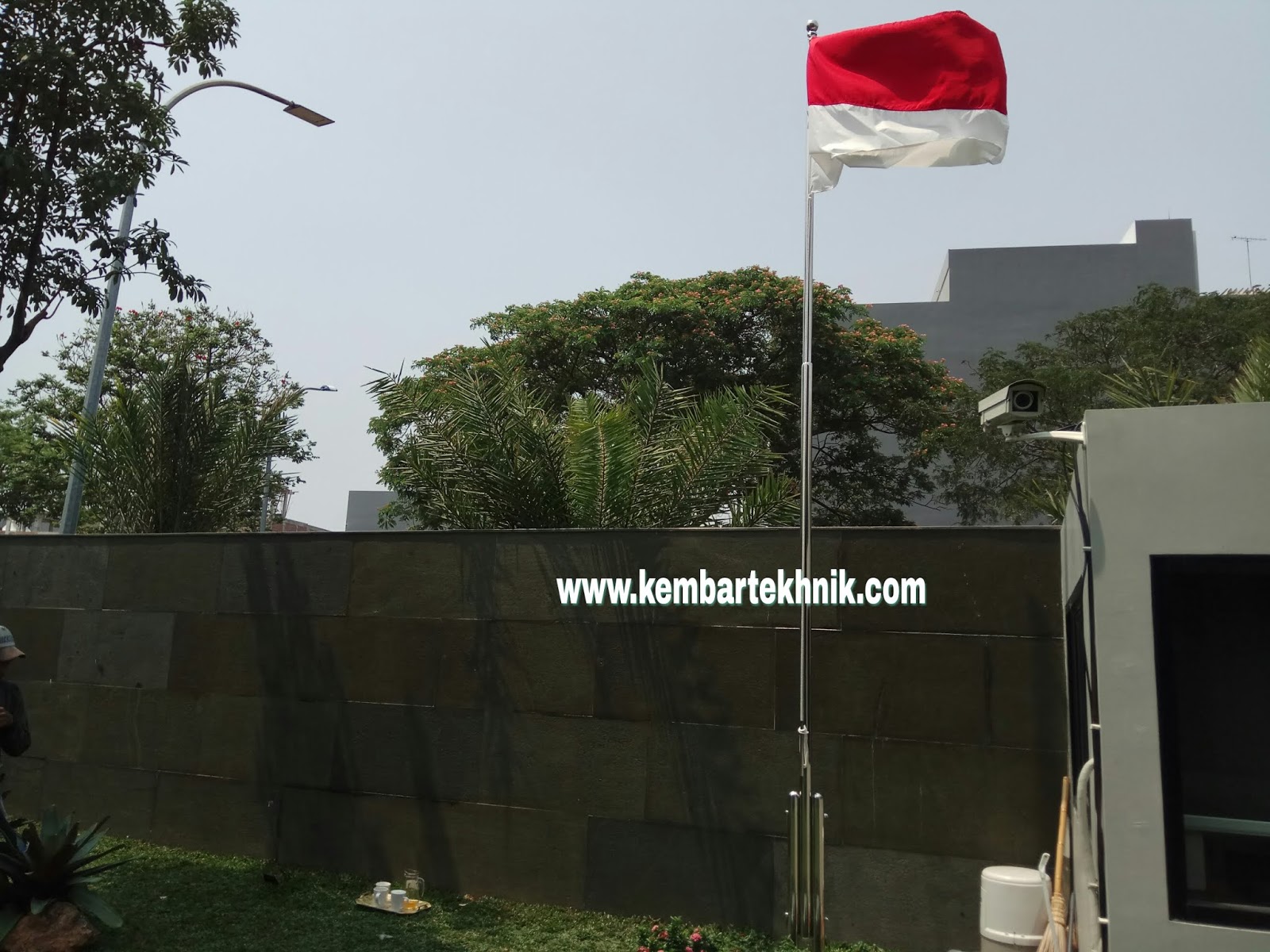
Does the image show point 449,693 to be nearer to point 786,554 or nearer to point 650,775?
point 650,775

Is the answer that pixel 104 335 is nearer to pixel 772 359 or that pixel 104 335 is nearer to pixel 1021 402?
pixel 1021 402

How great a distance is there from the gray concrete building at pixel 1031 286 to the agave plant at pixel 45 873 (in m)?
37.6

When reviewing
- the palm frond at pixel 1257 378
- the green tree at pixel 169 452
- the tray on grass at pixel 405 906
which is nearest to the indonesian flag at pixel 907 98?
the palm frond at pixel 1257 378

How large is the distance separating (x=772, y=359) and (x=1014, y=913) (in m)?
20.3

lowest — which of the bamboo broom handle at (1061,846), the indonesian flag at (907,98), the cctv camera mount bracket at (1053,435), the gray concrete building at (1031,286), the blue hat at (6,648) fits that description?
the bamboo broom handle at (1061,846)

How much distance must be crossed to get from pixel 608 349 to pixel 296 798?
62.4ft

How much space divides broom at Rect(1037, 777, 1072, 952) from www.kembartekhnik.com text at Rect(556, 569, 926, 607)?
1.44 m

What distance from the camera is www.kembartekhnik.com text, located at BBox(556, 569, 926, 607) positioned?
633cm

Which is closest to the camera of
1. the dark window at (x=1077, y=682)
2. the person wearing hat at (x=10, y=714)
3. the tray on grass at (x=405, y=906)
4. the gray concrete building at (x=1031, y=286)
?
the dark window at (x=1077, y=682)

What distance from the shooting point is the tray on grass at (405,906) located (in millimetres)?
6680

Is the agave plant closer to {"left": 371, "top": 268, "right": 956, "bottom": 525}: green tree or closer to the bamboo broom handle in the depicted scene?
the bamboo broom handle

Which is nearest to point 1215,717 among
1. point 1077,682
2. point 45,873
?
point 1077,682

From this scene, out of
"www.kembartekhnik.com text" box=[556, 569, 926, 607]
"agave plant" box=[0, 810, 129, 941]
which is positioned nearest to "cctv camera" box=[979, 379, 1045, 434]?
"www.kembartekhnik.com text" box=[556, 569, 926, 607]

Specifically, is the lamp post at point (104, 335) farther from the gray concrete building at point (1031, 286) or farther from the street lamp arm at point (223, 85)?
the gray concrete building at point (1031, 286)
